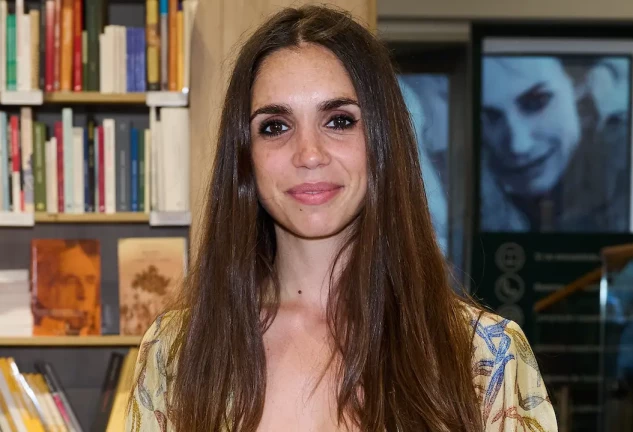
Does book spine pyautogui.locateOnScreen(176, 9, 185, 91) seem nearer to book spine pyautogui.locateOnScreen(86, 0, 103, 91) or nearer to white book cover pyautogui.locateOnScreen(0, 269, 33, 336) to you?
book spine pyautogui.locateOnScreen(86, 0, 103, 91)

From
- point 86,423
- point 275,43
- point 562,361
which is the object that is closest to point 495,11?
point 562,361

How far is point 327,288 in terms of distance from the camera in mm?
1709

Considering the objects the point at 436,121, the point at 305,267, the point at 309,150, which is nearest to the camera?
the point at 309,150

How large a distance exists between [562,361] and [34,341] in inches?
125

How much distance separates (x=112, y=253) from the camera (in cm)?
344

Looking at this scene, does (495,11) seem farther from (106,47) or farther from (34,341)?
(34,341)

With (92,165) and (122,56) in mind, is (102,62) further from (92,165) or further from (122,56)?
(92,165)

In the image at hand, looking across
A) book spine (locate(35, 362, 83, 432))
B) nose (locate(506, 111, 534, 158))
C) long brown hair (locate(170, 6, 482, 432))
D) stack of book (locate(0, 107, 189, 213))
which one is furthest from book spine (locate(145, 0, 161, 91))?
nose (locate(506, 111, 534, 158))

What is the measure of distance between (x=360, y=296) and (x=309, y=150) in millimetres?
253

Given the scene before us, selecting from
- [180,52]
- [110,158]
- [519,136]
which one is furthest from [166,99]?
[519,136]

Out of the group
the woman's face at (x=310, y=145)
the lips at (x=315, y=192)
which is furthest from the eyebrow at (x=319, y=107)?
the lips at (x=315, y=192)

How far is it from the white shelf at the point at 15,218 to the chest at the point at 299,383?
5.26 ft

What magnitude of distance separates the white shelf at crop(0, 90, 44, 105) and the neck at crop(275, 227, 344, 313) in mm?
1630

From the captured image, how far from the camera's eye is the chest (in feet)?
5.31
